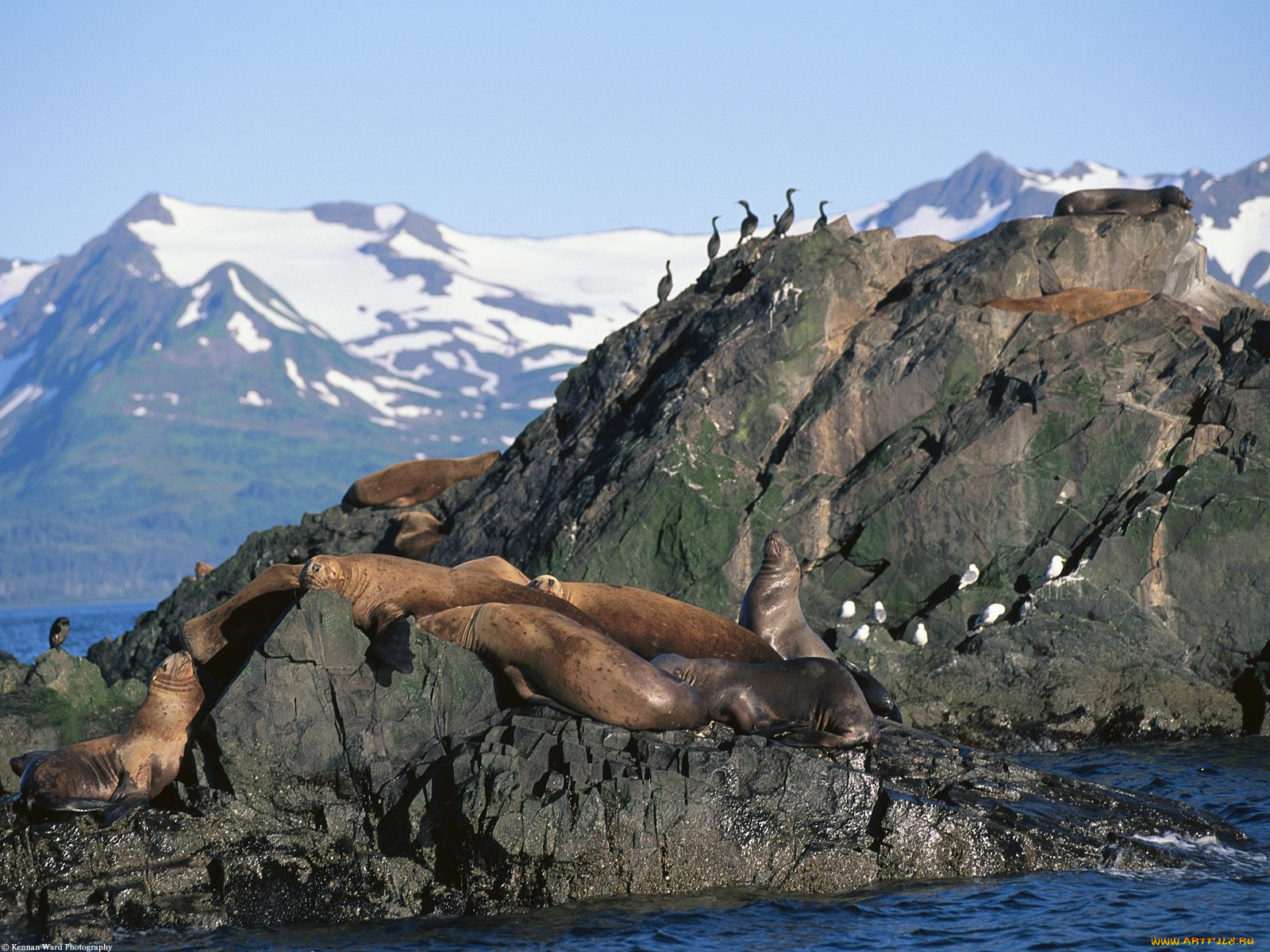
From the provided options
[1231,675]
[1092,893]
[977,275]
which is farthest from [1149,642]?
[1092,893]

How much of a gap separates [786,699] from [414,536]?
13.2m

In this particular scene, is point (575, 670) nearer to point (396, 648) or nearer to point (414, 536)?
point (396, 648)

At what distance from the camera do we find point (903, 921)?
1074 centimetres

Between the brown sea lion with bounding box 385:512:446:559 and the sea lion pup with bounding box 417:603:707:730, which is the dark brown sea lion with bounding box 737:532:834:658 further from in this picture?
the brown sea lion with bounding box 385:512:446:559

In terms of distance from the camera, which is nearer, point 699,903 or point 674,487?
point 699,903

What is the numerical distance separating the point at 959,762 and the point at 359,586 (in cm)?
531

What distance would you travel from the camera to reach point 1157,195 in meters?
25.9

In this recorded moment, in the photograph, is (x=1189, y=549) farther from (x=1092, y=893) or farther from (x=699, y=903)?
(x=699, y=903)

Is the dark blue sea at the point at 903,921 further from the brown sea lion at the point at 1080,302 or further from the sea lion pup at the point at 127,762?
the brown sea lion at the point at 1080,302

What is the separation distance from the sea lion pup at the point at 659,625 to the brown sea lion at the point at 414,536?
10.0 m

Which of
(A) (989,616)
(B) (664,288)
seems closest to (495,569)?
(A) (989,616)

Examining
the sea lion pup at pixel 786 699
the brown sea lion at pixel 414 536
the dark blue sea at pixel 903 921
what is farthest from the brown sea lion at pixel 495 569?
the brown sea lion at pixel 414 536

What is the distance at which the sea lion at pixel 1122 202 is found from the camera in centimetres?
2580

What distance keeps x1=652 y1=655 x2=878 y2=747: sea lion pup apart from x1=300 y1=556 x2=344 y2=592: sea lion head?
2910mm
